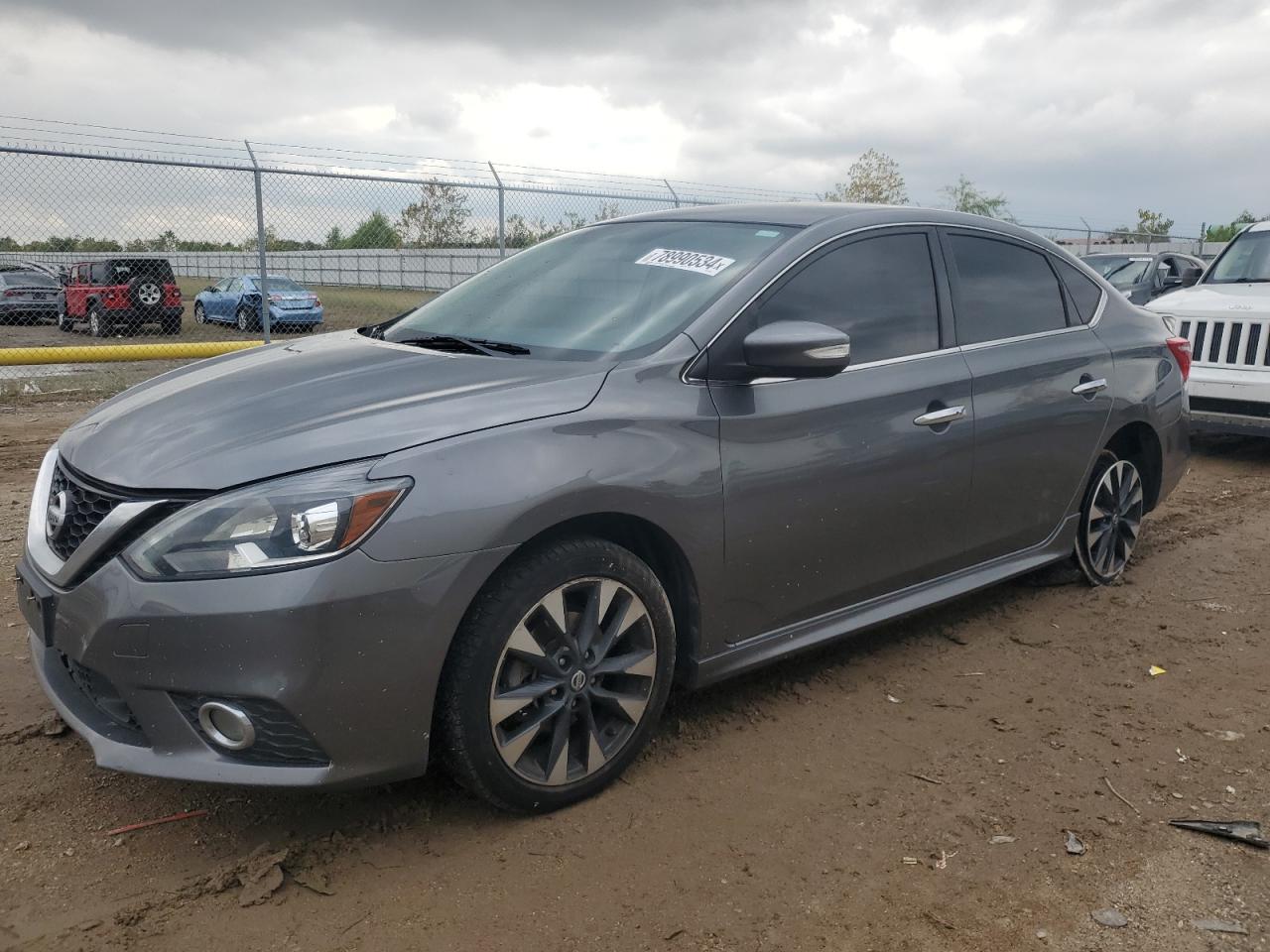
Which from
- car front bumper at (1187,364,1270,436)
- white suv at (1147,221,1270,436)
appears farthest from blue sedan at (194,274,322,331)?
car front bumper at (1187,364,1270,436)

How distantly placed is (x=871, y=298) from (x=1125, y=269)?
11.7 meters

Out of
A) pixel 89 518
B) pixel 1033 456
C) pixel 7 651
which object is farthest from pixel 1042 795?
pixel 7 651

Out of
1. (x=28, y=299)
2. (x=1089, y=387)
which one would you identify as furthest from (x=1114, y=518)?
(x=28, y=299)

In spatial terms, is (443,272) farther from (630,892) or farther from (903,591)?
(630,892)

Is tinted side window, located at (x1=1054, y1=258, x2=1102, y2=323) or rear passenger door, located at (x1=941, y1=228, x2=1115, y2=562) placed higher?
tinted side window, located at (x1=1054, y1=258, x2=1102, y2=323)

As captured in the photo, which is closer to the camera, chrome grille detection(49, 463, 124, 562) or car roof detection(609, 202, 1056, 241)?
chrome grille detection(49, 463, 124, 562)

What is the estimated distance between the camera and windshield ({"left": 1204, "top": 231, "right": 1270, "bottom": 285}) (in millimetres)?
8586

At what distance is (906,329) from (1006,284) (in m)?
0.76

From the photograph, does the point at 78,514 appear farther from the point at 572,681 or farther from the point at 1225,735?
the point at 1225,735

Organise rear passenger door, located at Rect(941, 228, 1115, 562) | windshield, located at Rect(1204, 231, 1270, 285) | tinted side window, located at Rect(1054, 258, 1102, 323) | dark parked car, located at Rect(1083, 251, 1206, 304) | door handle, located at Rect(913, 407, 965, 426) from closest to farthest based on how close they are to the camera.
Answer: door handle, located at Rect(913, 407, 965, 426) < rear passenger door, located at Rect(941, 228, 1115, 562) < tinted side window, located at Rect(1054, 258, 1102, 323) < windshield, located at Rect(1204, 231, 1270, 285) < dark parked car, located at Rect(1083, 251, 1206, 304)

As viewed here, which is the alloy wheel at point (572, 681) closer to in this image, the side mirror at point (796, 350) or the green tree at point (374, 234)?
the side mirror at point (796, 350)

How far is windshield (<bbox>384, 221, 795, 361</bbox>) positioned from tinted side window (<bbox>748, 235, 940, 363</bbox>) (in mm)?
176

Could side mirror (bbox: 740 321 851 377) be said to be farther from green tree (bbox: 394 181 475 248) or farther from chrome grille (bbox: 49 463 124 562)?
green tree (bbox: 394 181 475 248)

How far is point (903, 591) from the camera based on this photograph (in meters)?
3.78
